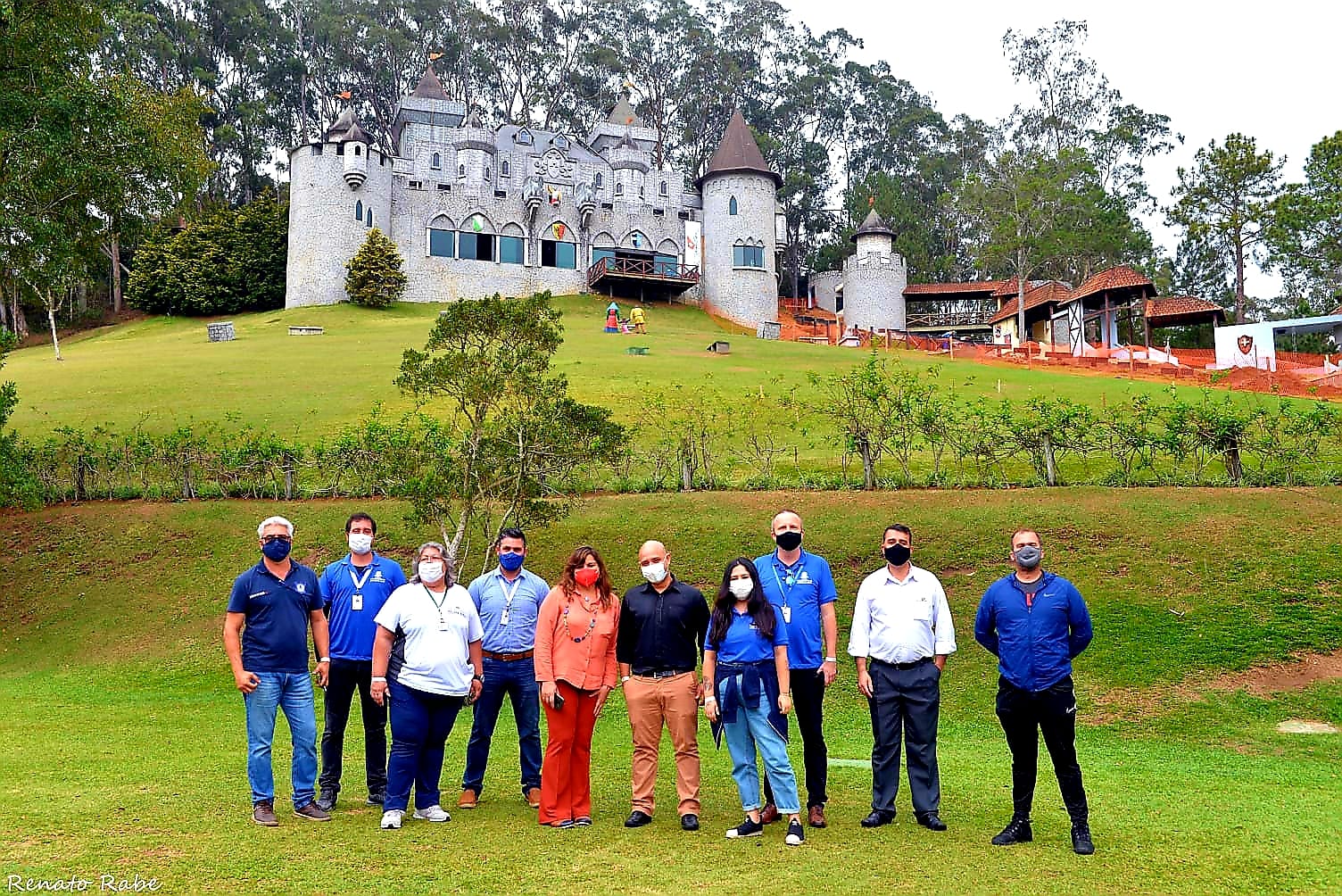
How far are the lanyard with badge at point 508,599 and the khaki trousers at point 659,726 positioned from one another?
1024 millimetres

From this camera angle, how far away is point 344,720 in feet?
23.3

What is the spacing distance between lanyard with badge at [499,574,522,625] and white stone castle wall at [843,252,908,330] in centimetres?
5530

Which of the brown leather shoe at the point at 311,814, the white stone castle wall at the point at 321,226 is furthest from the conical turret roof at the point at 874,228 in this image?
the brown leather shoe at the point at 311,814

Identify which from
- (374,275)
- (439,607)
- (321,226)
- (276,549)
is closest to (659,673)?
(439,607)

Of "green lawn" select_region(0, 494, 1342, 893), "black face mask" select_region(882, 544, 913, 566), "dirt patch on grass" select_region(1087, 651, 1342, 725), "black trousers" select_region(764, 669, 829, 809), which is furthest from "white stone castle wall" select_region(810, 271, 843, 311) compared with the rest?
"black trousers" select_region(764, 669, 829, 809)

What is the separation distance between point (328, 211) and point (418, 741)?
4913 centimetres

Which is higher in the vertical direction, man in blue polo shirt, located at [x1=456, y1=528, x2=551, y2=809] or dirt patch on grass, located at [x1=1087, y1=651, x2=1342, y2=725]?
man in blue polo shirt, located at [x1=456, y1=528, x2=551, y2=809]

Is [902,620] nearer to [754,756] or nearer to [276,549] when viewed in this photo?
[754,756]

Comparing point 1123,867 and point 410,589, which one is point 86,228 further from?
point 1123,867

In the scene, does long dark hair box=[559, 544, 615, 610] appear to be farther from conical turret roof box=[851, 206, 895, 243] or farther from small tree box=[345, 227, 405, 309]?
A: conical turret roof box=[851, 206, 895, 243]

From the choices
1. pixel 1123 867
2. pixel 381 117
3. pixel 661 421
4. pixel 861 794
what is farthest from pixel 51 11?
pixel 381 117

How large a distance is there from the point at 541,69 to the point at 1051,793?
7402 cm

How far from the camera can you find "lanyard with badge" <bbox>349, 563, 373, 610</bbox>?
7148mm

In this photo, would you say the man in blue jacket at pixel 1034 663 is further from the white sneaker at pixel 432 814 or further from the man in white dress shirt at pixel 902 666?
the white sneaker at pixel 432 814
